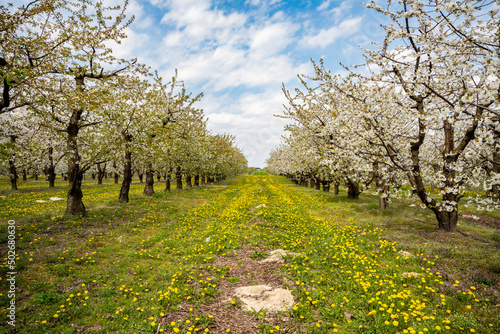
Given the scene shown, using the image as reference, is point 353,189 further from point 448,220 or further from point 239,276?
point 239,276

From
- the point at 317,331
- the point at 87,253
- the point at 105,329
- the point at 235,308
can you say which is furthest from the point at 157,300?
the point at 87,253

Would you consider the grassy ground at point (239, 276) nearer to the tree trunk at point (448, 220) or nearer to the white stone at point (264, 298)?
the white stone at point (264, 298)

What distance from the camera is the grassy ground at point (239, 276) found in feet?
19.4

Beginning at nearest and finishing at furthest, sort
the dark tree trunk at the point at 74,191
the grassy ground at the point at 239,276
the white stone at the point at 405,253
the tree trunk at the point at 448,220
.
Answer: the grassy ground at the point at 239,276 → the white stone at the point at 405,253 → the tree trunk at the point at 448,220 → the dark tree trunk at the point at 74,191

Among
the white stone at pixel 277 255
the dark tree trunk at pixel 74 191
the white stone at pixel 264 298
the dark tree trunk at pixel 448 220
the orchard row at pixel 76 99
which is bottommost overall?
the white stone at pixel 264 298

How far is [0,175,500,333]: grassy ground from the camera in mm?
5918

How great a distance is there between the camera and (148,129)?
21.7m

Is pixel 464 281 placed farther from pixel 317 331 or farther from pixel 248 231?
pixel 248 231

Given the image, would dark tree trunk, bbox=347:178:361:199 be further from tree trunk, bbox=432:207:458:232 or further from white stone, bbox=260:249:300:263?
white stone, bbox=260:249:300:263

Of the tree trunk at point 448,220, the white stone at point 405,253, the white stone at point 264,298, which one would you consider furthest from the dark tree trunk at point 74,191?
the tree trunk at point 448,220

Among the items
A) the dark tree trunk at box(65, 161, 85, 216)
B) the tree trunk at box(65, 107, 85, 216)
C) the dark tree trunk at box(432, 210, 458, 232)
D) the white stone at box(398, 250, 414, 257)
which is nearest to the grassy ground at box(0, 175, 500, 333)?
the white stone at box(398, 250, 414, 257)

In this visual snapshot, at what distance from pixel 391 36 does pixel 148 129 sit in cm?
1980

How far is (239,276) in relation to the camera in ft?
28.3

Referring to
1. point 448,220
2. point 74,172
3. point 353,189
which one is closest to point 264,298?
point 448,220
